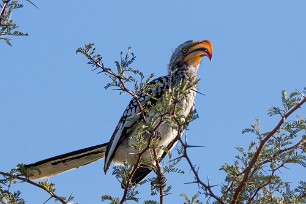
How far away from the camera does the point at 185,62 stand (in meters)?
6.53

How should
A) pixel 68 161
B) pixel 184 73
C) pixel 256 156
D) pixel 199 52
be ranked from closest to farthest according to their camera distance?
1. pixel 256 156
2. pixel 68 161
3. pixel 184 73
4. pixel 199 52

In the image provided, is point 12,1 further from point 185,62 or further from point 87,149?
point 185,62

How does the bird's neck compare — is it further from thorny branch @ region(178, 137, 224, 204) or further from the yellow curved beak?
thorny branch @ region(178, 137, 224, 204)

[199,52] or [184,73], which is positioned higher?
[199,52]

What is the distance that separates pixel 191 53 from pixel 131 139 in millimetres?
1309

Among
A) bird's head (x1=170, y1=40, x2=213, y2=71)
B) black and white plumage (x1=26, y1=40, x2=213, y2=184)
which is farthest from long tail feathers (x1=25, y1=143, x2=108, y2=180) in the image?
bird's head (x1=170, y1=40, x2=213, y2=71)

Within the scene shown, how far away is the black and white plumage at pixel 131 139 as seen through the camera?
547cm

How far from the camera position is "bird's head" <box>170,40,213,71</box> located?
6414 millimetres

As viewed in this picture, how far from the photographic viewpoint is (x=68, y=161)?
566 cm

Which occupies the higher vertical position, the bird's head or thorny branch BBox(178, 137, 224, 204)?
the bird's head

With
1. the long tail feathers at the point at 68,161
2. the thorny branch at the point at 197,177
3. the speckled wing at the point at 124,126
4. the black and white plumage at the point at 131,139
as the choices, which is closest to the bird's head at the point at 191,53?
the black and white plumage at the point at 131,139

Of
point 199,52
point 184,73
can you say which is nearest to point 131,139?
point 184,73

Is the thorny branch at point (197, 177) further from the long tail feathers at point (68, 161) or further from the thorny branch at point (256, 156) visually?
the long tail feathers at point (68, 161)

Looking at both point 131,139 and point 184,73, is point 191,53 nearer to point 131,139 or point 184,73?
point 184,73
